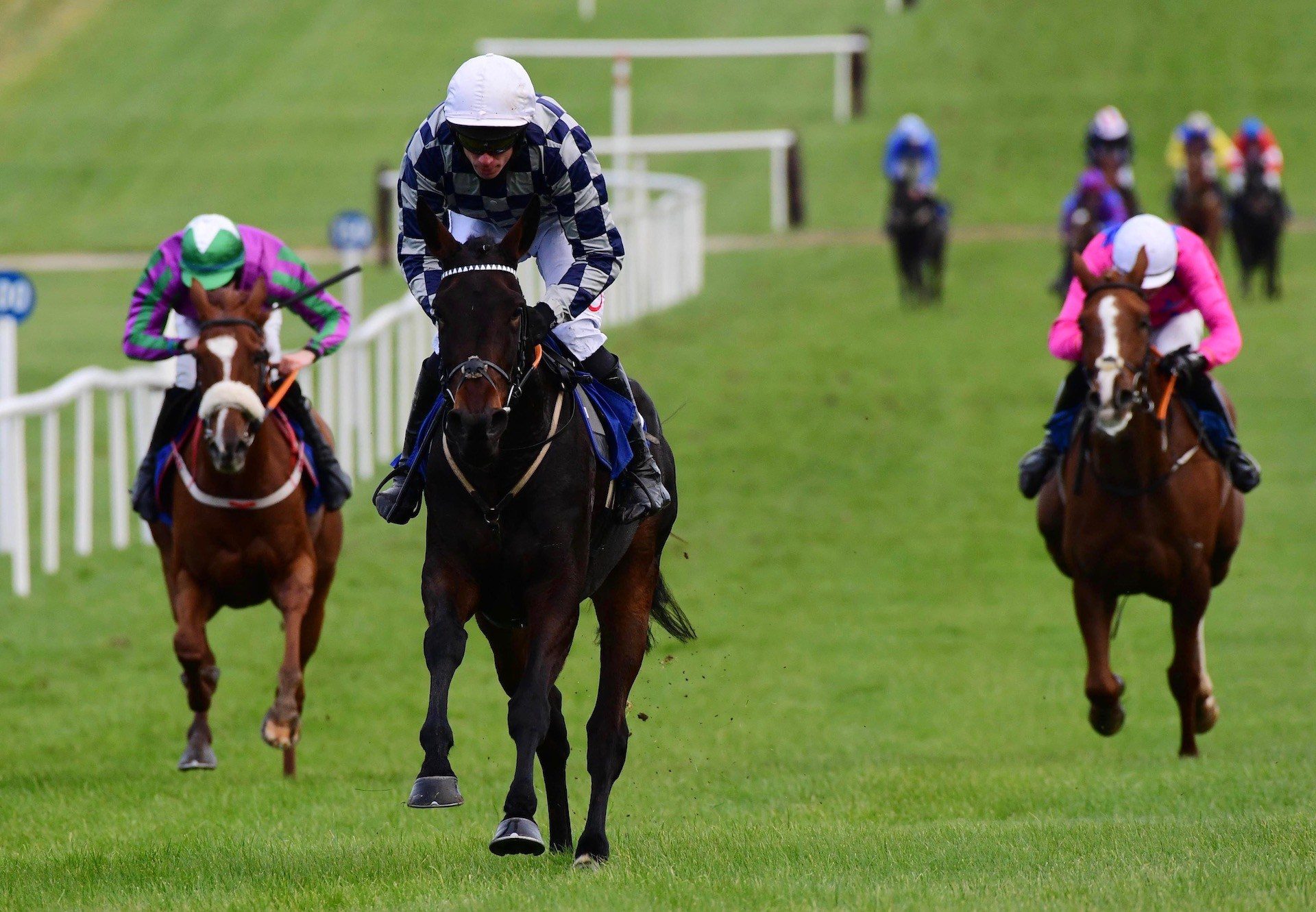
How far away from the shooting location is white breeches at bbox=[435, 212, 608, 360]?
601 cm

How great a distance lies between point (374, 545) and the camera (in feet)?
44.5

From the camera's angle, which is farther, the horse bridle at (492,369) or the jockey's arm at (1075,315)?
the jockey's arm at (1075,315)

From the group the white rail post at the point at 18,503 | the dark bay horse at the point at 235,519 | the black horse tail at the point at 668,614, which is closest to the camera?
the black horse tail at the point at 668,614

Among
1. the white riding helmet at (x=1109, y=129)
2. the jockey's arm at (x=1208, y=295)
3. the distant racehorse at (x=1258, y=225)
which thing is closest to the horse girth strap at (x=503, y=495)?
the jockey's arm at (x=1208, y=295)

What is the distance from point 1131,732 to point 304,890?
17.8 ft

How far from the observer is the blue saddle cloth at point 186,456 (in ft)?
26.0

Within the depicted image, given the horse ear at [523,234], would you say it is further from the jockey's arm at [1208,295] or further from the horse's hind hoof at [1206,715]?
the horse's hind hoof at [1206,715]

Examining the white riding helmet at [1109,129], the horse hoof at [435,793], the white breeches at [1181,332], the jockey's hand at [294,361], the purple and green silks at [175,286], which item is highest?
the white riding helmet at [1109,129]

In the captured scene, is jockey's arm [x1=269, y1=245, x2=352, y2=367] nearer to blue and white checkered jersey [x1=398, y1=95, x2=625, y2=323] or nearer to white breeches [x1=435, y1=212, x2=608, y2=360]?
white breeches [x1=435, y1=212, x2=608, y2=360]

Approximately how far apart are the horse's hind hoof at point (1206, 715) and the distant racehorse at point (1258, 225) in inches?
606

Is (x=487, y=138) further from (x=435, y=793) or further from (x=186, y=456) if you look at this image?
(x=186, y=456)

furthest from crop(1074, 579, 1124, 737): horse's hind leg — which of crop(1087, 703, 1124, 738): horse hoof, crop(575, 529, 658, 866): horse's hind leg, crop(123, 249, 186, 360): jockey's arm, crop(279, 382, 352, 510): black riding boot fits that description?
crop(123, 249, 186, 360): jockey's arm

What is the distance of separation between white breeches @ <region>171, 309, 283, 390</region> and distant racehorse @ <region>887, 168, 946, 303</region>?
1422 cm

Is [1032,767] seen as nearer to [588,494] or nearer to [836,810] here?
[836,810]
